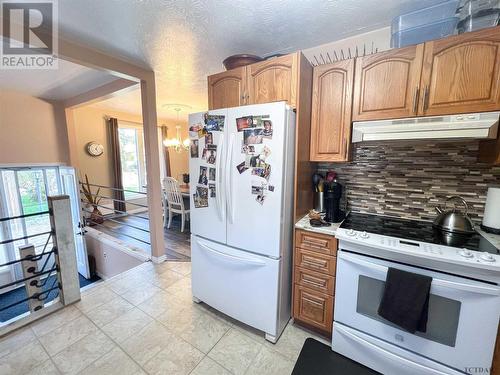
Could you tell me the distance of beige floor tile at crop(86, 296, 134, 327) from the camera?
1.86 meters

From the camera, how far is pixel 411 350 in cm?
127

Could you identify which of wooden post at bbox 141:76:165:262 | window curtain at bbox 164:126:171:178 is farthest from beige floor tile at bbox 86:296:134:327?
window curtain at bbox 164:126:171:178

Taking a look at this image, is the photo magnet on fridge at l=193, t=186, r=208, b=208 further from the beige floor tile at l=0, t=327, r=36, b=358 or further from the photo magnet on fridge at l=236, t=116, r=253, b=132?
the beige floor tile at l=0, t=327, r=36, b=358

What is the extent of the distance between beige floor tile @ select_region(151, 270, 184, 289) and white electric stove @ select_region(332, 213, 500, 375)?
1731 millimetres

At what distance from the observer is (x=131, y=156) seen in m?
5.38

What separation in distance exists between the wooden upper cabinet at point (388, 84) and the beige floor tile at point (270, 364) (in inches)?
70.5

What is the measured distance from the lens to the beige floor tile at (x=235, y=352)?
147 centimetres

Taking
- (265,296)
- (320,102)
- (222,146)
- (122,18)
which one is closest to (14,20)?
(122,18)

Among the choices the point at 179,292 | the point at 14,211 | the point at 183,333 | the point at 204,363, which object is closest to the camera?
the point at 204,363

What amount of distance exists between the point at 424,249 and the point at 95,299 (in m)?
2.77

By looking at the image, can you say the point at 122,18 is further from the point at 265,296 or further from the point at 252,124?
the point at 265,296

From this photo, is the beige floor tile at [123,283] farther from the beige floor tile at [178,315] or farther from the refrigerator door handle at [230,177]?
the refrigerator door handle at [230,177]

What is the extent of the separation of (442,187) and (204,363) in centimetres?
214

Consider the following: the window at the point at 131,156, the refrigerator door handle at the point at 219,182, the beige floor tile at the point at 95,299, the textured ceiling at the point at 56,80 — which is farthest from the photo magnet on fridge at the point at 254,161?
the window at the point at 131,156
